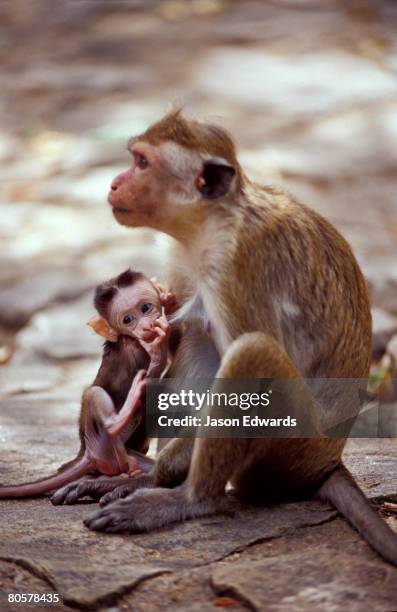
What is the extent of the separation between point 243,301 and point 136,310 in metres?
0.82

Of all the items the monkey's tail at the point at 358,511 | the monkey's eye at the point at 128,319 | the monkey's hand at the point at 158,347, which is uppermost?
the monkey's eye at the point at 128,319

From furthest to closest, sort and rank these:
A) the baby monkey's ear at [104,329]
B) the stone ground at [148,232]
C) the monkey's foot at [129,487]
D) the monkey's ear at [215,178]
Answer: the baby monkey's ear at [104,329], the monkey's foot at [129,487], the monkey's ear at [215,178], the stone ground at [148,232]

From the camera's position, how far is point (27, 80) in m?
14.9

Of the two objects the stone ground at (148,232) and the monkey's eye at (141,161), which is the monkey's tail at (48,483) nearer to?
the stone ground at (148,232)

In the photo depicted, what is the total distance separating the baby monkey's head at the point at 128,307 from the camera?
505cm

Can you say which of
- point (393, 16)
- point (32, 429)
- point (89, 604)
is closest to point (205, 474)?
point (89, 604)

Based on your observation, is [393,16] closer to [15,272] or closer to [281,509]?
[15,272]

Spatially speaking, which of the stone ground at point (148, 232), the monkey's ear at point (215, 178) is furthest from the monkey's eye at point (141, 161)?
the stone ground at point (148, 232)

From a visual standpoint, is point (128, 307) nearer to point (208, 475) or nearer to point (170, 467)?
point (170, 467)

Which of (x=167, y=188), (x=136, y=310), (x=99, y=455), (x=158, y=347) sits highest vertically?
(x=167, y=188)

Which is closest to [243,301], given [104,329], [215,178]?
[215,178]

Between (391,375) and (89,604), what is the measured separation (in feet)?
16.2

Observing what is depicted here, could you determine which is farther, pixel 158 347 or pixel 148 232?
pixel 148 232

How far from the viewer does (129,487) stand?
4.80m
